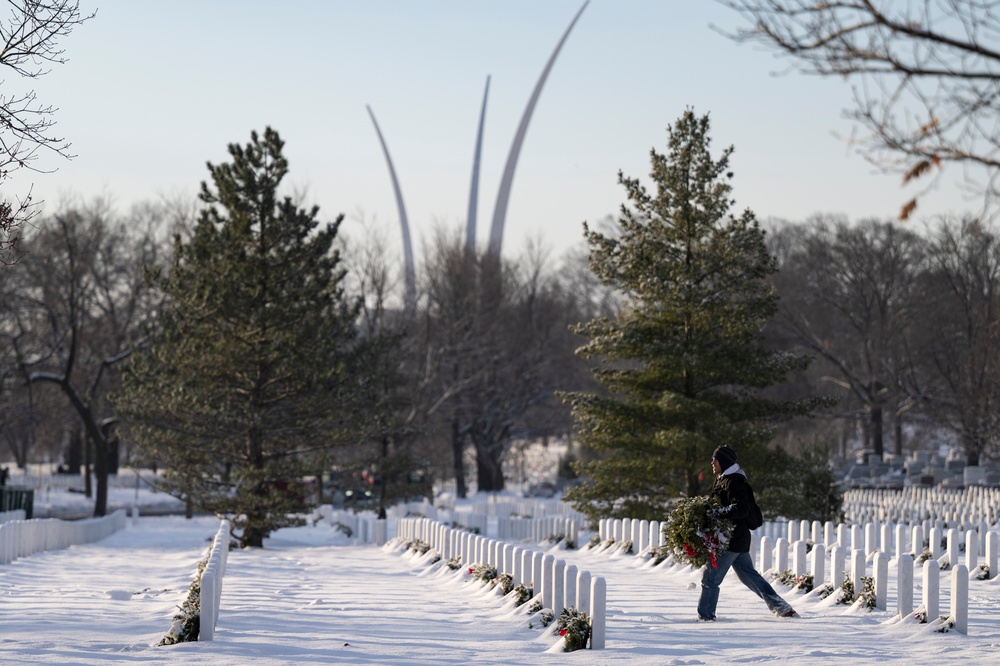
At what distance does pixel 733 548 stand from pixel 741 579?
14.0 inches

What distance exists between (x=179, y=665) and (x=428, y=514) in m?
24.0

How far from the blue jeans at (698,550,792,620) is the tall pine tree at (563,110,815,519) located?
37.5ft

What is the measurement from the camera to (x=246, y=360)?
84.3 ft

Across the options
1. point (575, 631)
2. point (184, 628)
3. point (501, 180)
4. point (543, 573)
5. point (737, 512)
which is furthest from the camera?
point (501, 180)

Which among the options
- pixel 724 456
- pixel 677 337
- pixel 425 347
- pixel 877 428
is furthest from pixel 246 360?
pixel 877 428

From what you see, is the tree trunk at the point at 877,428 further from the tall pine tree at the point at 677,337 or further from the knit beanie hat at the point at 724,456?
the knit beanie hat at the point at 724,456

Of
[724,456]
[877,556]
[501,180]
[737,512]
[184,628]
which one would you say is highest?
[501,180]

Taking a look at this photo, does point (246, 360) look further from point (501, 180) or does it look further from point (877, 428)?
point (501, 180)

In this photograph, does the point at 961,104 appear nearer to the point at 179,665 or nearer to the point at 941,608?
the point at 941,608

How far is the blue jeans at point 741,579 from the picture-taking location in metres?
11.0

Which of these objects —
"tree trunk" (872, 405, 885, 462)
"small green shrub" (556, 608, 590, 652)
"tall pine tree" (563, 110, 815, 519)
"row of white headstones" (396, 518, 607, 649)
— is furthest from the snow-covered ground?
"tree trunk" (872, 405, 885, 462)

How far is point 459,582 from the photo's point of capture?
15641 millimetres

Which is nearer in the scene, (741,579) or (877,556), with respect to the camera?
(741,579)

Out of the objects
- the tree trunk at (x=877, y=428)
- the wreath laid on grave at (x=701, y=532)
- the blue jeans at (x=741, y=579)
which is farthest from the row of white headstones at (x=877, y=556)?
the tree trunk at (x=877, y=428)
